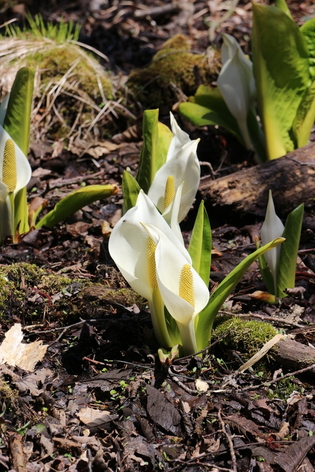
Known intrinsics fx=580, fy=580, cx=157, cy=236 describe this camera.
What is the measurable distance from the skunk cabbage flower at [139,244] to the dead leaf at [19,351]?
439 mm

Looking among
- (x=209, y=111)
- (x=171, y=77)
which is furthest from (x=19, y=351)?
(x=171, y=77)

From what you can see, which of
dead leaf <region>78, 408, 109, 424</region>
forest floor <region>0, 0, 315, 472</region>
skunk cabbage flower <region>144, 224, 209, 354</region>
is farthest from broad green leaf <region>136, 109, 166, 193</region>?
dead leaf <region>78, 408, 109, 424</region>

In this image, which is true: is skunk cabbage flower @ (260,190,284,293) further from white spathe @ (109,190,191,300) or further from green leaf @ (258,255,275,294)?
white spathe @ (109,190,191,300)

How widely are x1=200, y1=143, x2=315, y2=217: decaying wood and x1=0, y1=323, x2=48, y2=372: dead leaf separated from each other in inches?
45.4

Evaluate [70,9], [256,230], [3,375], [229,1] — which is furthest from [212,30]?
[3,375]

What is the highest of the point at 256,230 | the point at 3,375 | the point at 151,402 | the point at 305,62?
the point at 305,62

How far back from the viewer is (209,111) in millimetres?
3107

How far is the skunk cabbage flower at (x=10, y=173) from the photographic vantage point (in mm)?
2256

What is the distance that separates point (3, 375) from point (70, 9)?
15.3 ft

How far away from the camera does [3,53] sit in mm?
3777

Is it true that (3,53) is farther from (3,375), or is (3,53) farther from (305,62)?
(3,375)

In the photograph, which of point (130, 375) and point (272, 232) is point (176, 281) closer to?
point (130, 375)

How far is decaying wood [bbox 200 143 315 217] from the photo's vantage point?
269 cm

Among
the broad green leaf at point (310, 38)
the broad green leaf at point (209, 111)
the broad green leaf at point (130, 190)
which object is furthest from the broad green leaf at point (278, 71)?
the broad green leaf at point (130, 190)
